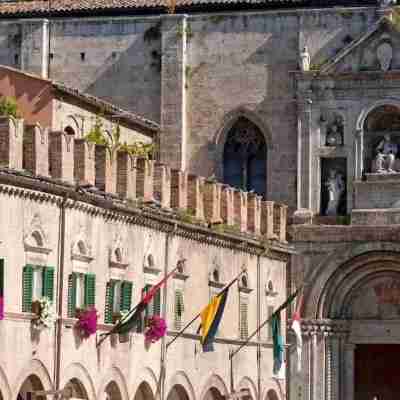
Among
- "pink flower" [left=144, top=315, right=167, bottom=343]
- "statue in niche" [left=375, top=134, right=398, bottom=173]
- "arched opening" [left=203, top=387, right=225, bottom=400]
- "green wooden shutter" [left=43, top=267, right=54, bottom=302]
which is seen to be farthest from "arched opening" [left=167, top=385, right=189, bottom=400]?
"statue in niche" [left=375, top=134, right=398, bottom=173]

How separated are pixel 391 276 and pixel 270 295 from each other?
13.7 feet

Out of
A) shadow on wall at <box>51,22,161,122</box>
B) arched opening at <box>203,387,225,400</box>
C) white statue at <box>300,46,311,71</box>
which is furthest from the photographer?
shadow on wall at <box>51,22,161,122</box>

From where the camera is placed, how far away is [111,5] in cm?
6706

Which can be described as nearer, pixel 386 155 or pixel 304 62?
pixel 386 155

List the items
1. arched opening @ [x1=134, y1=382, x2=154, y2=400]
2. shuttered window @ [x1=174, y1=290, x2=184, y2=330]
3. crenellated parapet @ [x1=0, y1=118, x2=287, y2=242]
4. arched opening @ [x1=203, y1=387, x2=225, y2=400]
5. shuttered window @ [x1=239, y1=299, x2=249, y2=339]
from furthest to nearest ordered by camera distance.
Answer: shuttered window @ [x1=239, y1=299, x2=249, y2=339] → arched opening @ [x1=203, y1=387, x2=225, y2=400] → shuttered window @ [x1=174, y1=290, x2=184, y2=330] → arched opening @ [x1=134, y1=382, x2=154, y2=400] → crenellated parapet @ [x1=0, y1=118, x2=287, y2=242]

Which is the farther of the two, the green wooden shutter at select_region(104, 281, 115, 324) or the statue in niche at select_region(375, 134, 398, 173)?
the statue in niche at select_region(375, 134, 398, 173)

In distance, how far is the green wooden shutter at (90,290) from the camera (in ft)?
157

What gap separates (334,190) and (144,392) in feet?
46.1

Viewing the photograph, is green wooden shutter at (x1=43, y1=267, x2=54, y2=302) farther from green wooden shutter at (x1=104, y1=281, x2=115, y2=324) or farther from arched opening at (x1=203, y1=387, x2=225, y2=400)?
arched opening at (x1=203, y1=387, x2=225, y2=400)

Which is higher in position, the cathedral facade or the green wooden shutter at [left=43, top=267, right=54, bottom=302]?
the cathedral facade

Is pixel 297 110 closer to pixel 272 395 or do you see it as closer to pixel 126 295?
pixel 272 395

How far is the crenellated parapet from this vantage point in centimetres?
4569

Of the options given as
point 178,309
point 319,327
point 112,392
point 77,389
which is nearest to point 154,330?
point 112,392

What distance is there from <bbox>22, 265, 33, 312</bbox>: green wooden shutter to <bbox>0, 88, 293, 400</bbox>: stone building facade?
36mm
